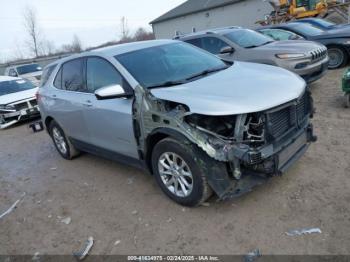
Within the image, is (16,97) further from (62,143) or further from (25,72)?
(25,72)

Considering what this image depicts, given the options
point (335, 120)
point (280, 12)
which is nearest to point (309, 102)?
point (335, 120)

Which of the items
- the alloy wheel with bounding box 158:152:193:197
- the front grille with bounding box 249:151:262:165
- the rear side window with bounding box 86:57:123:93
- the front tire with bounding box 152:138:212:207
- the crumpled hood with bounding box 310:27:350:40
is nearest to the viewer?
the front grille with bounding box 249:151:262:165

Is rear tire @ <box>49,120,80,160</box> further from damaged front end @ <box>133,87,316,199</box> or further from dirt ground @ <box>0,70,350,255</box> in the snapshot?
damaged front end @ <box>133,87,316,199</box>

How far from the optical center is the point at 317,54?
23.1 ft

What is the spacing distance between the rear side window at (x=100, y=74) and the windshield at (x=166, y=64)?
17 centimetres

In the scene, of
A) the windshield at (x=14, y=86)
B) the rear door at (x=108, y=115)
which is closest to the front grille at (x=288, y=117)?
the rear door at (x=108, y=115)

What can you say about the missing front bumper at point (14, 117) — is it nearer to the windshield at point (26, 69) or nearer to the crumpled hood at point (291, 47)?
the crumpled hood at point (291, 47)

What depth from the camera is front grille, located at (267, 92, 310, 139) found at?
3.14m

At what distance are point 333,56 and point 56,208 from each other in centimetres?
877

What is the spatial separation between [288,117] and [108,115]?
7.11 ft

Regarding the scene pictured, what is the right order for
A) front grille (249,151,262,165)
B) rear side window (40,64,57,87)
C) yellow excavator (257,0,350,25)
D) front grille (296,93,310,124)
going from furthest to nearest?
yellow excavator (257,0,350,25)
rear side window (40,64,57,87)
front grille (296,93,310,124)
front grille (249,151,262,165)

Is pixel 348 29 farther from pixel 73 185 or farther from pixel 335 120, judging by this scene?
pixel 73 185

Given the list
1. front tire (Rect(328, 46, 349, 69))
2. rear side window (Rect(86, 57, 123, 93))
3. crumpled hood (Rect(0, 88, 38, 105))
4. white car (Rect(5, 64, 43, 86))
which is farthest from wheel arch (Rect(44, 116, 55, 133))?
white car (Rect(5, 64, 43, 86))

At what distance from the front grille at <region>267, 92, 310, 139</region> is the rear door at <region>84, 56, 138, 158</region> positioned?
5.25 feet
